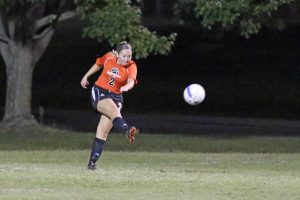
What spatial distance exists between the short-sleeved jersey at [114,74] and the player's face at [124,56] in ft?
0.33

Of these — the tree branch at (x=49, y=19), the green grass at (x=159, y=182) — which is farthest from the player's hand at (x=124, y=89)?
the tree branch at (x=49, y=19)

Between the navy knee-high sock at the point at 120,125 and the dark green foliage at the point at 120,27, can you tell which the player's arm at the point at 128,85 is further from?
the dark green foliage at the point at 120,27

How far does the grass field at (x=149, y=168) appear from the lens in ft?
41.2

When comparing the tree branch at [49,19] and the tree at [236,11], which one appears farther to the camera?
the tree branch at [49,19]

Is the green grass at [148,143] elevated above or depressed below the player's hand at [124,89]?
below

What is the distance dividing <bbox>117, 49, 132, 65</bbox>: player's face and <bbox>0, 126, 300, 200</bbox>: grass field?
5.50 ft

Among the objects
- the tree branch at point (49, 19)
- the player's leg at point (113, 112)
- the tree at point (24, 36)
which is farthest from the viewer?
the tree branch at point (49, 19)

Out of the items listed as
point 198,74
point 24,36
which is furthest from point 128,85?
point 198,74

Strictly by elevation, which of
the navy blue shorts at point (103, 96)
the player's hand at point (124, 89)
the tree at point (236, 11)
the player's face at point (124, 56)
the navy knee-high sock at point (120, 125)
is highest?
the tree at point (236, 11)

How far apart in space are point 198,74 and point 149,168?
24509 mm

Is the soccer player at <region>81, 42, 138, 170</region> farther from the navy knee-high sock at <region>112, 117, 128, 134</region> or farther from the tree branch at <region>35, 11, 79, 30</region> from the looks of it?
the tree branch at <region>35, 11, 79, 30</region>

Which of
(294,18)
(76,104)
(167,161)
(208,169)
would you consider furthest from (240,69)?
(208,169)

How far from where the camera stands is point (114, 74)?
50.3 feet

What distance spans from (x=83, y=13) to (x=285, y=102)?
1492cm
